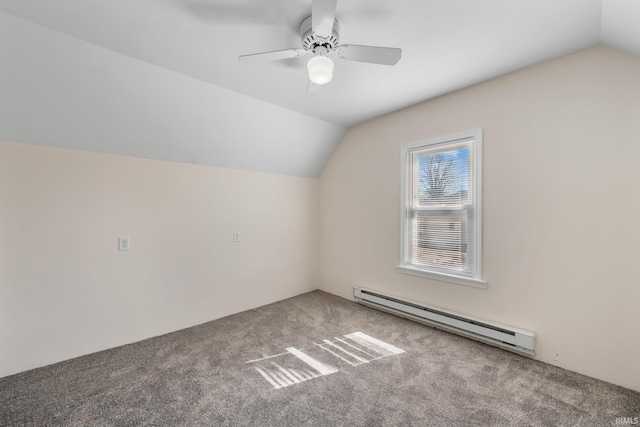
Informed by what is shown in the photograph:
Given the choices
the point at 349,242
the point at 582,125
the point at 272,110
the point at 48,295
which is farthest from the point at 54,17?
the point at 582,125

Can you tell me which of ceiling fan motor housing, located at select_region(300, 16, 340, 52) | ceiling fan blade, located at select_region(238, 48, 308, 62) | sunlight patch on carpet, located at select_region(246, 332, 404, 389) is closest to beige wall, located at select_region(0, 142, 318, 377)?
→ sunlight patch on carpet, located at select_region(246, 332, 404, 389)

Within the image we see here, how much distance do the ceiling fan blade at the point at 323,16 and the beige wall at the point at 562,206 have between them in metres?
1.31

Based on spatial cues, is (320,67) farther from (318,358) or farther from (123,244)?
(123,244)

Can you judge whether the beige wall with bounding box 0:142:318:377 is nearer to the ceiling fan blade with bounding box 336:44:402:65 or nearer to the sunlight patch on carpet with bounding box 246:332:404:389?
the sunlight patch on carpet with bounding box 246:332:404:389

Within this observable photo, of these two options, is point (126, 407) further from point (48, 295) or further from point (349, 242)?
point (349, 242)

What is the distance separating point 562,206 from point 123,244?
385 centimetres

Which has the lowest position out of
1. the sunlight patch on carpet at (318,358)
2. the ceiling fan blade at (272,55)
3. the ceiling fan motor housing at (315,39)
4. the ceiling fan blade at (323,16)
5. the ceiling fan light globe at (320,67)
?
the sunlight patch on carpet at (318,358)

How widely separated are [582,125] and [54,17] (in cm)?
366

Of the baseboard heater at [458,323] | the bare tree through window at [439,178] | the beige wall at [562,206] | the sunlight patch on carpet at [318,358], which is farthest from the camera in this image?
the bare tree through window at [439,178]

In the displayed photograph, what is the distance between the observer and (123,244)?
99.0 inches

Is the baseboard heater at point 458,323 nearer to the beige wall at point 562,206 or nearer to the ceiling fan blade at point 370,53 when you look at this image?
the beige wall at point 562,206

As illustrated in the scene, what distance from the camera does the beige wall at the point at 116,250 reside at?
6.75 ft

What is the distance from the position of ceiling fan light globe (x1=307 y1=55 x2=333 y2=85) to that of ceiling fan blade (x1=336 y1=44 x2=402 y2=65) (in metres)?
0.12

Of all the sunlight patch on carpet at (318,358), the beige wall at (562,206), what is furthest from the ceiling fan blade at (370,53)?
the sunlight patch on carpet at (318,358)
